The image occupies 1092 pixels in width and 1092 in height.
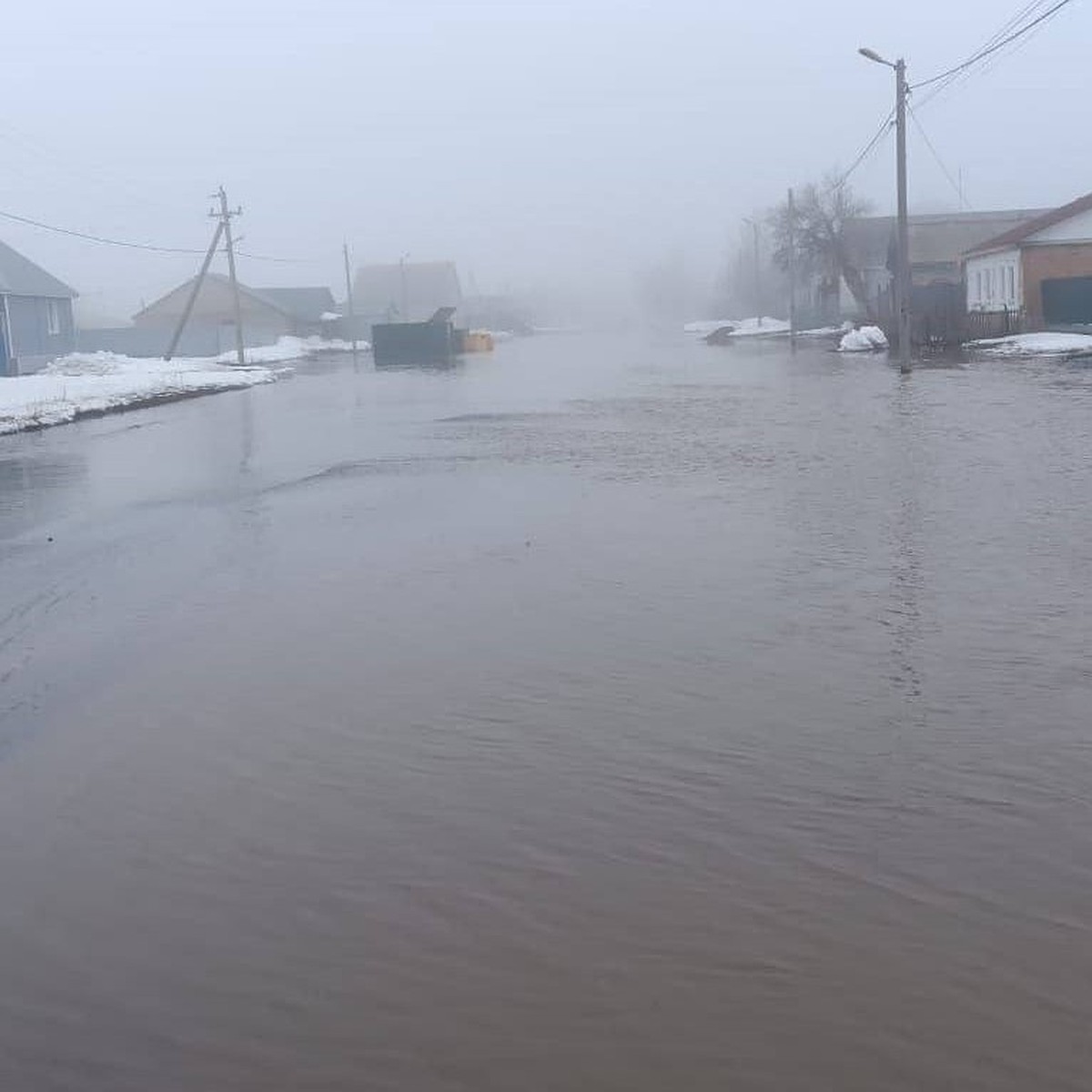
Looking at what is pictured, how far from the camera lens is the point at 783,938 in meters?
4.54

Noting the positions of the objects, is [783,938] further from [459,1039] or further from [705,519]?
[705,519]

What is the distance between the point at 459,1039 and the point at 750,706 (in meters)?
3.11

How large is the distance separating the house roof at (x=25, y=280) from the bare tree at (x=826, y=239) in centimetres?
3397

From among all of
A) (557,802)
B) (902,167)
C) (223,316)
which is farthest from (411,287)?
(557,802)

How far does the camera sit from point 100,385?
139ft

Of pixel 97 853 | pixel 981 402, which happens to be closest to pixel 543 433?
pixel 981 402

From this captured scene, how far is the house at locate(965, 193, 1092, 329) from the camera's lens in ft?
152

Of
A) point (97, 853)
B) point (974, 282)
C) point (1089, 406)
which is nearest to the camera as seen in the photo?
point (97, 853)

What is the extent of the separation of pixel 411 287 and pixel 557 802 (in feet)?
497

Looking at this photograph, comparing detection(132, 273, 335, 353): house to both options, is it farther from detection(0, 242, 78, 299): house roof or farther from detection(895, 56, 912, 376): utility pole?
detection(895, 56, 912, 376): utility pole

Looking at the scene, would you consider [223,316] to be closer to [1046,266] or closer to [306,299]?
[306,299]

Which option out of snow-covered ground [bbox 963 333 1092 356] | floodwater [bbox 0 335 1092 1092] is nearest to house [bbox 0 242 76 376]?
snow-covered ground [bbox 963 333 1092 356]

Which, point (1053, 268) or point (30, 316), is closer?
point (1053, 268)

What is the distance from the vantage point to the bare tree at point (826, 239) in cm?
7806
